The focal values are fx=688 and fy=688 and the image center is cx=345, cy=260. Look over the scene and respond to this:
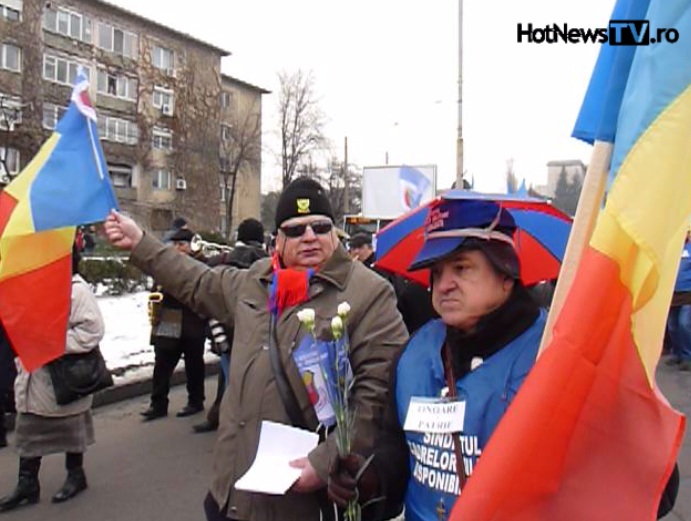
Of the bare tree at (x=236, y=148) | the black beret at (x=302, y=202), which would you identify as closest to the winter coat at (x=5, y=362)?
the black beret at (x=302, y=202)

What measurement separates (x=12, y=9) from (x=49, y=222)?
41.6 m

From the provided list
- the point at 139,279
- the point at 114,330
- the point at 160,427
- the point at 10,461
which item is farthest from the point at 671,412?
the point at 139,279

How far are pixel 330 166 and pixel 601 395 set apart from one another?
51.7 meters

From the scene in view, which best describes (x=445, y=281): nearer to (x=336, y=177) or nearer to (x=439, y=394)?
(x=439, y=394)

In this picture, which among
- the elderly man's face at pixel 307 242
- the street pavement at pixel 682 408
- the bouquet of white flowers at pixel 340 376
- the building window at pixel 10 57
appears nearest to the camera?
the bouquet of white flowers at pixel 340 376

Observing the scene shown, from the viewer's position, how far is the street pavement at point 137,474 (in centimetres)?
490

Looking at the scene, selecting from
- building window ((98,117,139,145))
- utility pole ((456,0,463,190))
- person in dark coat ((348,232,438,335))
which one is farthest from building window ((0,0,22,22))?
person in dark coat ((348,232,438,335))

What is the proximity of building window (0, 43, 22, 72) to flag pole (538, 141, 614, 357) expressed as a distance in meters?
42.2

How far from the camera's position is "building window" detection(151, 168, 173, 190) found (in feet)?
172

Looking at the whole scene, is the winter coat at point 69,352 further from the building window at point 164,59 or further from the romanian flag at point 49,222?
the building window at point 164,59

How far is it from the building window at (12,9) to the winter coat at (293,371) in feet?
135

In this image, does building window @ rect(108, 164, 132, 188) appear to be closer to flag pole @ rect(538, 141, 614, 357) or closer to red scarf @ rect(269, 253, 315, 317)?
red scarf @ rect(269, 253, 315, 317)

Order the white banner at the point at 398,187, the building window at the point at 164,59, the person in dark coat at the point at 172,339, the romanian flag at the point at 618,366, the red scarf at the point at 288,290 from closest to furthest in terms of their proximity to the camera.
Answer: the romanian flag at the point at 618,366
the red scarf at the point at 288,290
the person in dark coat at the point at 172,339
the white banner at the point at 398,187
the building window at the point at 164,59

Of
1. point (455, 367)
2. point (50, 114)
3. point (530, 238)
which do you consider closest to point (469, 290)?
point (455, 367)
